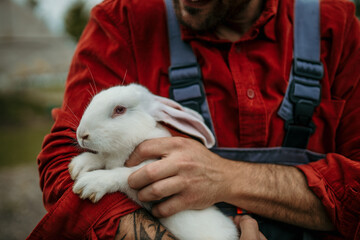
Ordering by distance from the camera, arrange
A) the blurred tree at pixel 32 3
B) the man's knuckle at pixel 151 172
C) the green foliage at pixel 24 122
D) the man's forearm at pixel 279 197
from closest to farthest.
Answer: the man's knuckle at pixel 151 172 → the man's forearm at pixel 279 197 → the green foliage at pixel 24 122 → the blurred tree at pixel 32 3

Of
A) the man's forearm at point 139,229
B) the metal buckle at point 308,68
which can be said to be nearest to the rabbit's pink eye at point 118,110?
the man's forearm at point 139,229

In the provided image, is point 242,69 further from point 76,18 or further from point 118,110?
point 76,18

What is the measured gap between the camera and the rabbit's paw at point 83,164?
4.28 feet

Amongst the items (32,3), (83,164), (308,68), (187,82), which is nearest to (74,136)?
(83,164)

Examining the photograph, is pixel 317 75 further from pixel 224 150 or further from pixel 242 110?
pixel 224 150

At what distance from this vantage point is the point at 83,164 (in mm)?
1327

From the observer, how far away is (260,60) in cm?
166

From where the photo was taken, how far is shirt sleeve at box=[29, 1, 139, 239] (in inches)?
48.8

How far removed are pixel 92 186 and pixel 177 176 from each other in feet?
1.26

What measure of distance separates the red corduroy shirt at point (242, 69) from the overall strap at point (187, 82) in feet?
0.24

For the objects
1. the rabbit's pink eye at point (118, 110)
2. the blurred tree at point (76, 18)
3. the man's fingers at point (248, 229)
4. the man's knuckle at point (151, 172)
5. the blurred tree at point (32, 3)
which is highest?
the rabbit's pink eye at point (118, 110)

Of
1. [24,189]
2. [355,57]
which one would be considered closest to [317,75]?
[355,57]

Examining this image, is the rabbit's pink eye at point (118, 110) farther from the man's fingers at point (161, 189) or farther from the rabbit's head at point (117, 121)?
the man's fingers at point (161, 189)

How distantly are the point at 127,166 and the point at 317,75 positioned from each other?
3.82ft
